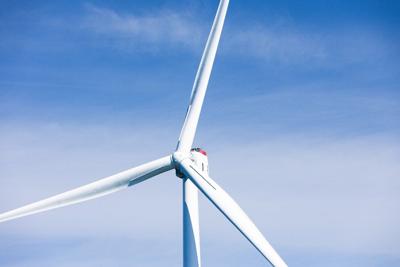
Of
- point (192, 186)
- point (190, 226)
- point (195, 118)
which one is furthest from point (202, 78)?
point (190, 226)

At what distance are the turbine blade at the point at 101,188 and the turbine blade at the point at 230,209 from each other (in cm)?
173

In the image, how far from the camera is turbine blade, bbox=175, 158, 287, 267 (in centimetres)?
3356

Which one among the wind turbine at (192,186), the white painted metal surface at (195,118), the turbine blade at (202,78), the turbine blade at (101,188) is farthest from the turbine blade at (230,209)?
the turbine blade at (202,78)

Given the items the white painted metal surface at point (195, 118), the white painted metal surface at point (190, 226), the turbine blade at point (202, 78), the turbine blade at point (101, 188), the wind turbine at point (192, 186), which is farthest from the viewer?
the turbine blade at point (202, 78)

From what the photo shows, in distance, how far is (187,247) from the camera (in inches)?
1519

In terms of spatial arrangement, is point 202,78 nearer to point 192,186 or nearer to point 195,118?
point 195,118

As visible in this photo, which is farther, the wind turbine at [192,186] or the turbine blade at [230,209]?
the wind turbine at [192,186]

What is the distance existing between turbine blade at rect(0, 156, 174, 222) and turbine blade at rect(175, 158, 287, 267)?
1731 millimetres

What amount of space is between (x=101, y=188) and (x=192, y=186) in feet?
22.8

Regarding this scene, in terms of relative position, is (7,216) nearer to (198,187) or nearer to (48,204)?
(48,204)

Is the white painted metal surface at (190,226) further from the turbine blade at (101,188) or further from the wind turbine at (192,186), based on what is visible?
the turbine blade at (101,188)

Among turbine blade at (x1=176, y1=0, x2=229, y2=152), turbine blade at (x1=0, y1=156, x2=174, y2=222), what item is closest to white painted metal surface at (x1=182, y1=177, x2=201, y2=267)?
turbine blade at (x1=0, y1=156, x2=174, y2=222)

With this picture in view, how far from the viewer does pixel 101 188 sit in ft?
127

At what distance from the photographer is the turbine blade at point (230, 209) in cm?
3356
